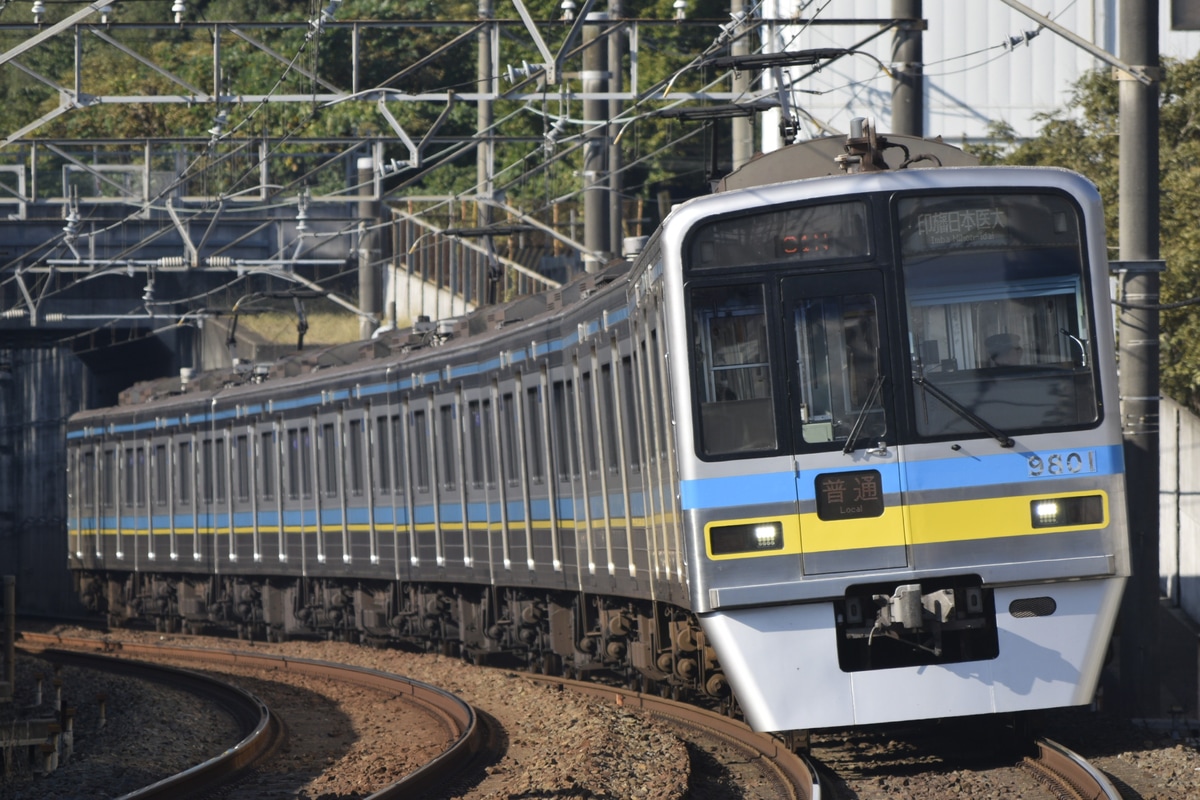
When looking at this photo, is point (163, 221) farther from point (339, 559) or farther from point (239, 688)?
point (239, 688)

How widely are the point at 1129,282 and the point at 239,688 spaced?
906 centimetres

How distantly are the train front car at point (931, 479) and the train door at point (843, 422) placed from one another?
10mm

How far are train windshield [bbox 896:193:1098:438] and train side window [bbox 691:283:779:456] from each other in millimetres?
684

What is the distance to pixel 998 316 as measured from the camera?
880 cm

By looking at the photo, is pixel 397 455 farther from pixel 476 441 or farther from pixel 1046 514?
pixel 1046 514

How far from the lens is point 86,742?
13.9 m

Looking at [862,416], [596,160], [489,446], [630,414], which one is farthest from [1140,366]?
[596,160]

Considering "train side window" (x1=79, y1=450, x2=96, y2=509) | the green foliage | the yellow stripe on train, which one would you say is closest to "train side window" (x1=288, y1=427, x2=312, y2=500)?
the green foliage

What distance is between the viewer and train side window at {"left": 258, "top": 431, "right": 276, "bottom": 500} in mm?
22375

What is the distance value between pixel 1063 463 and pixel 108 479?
23.0 meters

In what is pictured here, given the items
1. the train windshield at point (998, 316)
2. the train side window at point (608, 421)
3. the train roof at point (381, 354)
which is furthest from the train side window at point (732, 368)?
the train side window at point (608, 421)

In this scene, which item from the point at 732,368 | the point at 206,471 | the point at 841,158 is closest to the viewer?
the point at 732,368

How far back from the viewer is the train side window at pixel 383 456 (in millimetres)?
18891

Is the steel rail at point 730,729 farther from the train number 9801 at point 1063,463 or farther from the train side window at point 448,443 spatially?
the train side window at point 448,443
